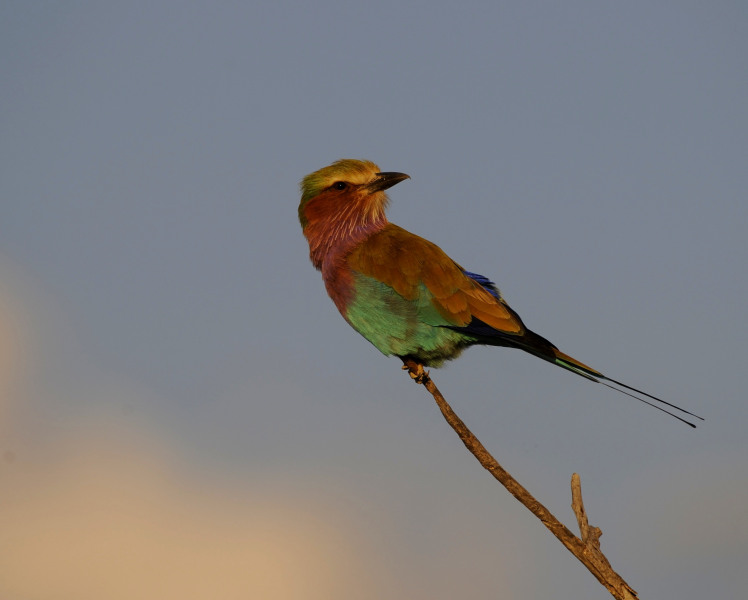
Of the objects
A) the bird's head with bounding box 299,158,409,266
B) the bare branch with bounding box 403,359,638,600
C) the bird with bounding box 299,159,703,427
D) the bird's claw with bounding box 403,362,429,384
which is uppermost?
the bird's head with bounding box 299,158,409,266

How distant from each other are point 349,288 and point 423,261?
1.43 feet

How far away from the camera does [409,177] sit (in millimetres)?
4965

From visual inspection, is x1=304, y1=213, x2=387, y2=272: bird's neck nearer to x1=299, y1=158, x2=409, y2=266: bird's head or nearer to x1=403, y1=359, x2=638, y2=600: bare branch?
x1=299, y1=158, x2=409, y2=266: bird's head

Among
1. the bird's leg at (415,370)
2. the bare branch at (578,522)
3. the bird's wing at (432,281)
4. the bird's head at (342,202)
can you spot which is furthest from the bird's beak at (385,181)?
the bare branch at (578,522)

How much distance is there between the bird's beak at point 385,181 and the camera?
A: 497 centimetres

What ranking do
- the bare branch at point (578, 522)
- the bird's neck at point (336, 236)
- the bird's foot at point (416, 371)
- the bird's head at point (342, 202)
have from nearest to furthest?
the bare branch at point (578, 522) → the bird's foot at point (416, 371) → the bird's neck at point (336, 236) → the bird's head at point (342, 202)

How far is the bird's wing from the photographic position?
14.6 ft

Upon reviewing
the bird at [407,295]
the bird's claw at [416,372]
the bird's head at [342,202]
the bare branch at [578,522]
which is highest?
the bird's head at [342,202]

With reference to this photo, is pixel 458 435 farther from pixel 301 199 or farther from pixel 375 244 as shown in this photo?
pixel 301 199

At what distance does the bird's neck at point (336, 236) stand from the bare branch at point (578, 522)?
118 cm

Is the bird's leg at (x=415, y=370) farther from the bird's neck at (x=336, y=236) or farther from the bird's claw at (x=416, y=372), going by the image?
the bird's neck at (x=336, y=236)

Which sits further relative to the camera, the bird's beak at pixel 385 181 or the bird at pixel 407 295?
the bird's beak at pixel 385 181

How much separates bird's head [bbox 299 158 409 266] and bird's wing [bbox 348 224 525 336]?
210mm

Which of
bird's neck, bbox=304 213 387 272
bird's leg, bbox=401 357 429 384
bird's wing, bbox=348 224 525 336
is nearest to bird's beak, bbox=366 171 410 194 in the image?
bird's neck, bbox=304 213 387 272
